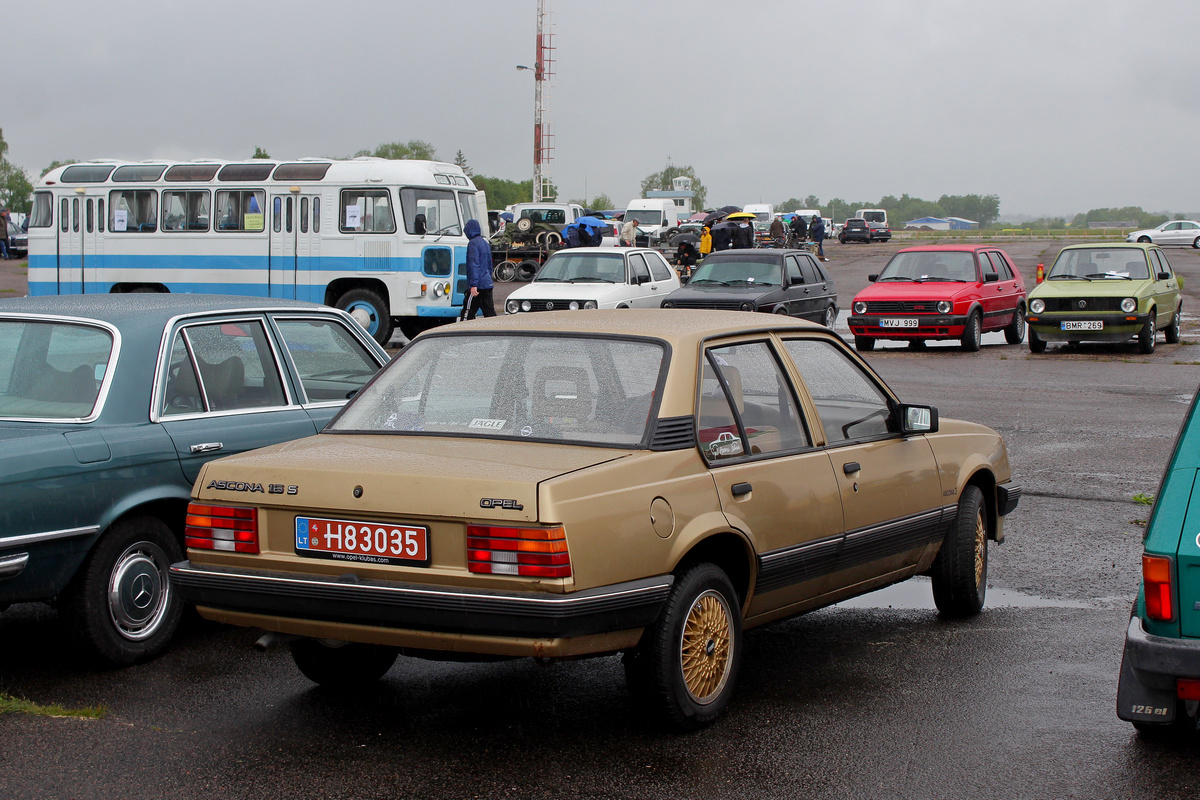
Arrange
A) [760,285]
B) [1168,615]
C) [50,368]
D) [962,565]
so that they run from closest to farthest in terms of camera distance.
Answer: [1168,615], [50,368], [962,565], [760,285]

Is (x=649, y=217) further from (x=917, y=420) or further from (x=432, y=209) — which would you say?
(x=917, y=420)

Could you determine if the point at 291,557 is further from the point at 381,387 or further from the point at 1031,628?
the point at 1031,628

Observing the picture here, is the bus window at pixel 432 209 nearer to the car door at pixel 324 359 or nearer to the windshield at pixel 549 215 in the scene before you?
the car door at pixel 324 359

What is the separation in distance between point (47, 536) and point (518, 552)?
2077mm

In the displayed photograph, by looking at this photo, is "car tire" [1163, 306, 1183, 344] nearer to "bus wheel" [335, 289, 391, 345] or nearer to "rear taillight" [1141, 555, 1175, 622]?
"bus wheel" [335, 289, 391, 345]

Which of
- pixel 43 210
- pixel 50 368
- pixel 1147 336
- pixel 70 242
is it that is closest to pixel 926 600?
pixel 50 368

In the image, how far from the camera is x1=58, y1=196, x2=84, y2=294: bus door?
21641 millimetres

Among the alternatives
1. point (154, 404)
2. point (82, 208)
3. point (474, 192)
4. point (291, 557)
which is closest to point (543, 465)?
point (291, 557)

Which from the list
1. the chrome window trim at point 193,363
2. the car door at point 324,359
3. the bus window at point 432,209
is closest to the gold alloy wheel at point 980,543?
the car door at point 324,359

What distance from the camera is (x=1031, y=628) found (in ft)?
18.6

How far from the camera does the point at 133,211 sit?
2122cm

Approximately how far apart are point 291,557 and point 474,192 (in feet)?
59.2

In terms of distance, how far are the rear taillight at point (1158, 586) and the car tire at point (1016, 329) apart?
1852 centimetres

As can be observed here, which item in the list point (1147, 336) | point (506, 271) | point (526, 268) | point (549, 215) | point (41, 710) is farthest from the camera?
point (549, 215)
